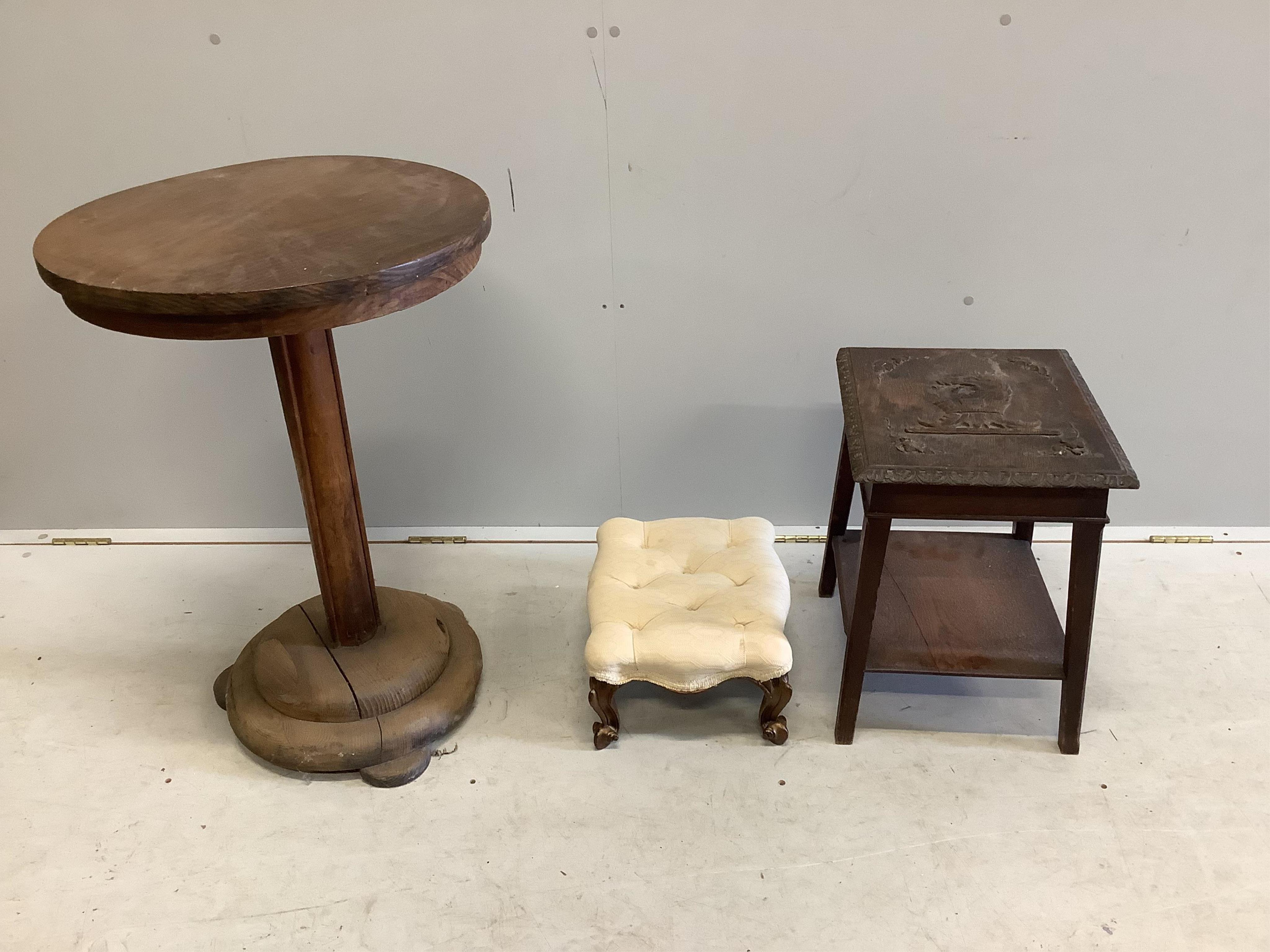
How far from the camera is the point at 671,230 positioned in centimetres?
228

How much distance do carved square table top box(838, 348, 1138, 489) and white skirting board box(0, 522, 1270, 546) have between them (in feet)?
2.20

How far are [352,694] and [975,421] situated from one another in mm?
1327

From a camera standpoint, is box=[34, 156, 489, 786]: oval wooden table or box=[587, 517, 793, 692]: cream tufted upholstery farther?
box=[587, 517, 793, 692]: cream tufted upholstery

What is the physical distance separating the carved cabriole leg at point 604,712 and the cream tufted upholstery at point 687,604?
0.03 meters

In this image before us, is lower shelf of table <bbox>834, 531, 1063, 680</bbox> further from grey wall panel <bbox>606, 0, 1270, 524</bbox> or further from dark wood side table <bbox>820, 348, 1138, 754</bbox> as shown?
grey wall panel <bbox>606, 0, 1270, 524</bbox>

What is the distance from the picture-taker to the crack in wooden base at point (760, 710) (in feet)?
6.40

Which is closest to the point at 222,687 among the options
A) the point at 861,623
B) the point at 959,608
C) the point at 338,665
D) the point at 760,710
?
the point at 338,665

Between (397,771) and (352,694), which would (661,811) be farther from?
(352,694)

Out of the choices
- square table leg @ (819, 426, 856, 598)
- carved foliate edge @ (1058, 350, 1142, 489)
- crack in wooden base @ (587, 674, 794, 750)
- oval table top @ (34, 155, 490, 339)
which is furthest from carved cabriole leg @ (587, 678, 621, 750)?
carved foliate edge @ (1058, 350, 1142, 489)

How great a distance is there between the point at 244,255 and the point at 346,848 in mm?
1071

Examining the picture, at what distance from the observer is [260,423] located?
8.45 ft

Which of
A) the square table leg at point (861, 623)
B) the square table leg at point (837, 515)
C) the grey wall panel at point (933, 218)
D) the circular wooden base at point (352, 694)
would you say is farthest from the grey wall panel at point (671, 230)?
the square table leg at point (861, 623)

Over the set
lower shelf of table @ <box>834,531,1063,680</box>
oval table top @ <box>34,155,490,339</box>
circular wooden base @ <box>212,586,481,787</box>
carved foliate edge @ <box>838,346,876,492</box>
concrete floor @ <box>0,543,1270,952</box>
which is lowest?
concrete floor @ <box>0,543,1270,952</box>

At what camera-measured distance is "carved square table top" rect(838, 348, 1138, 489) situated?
5.56 feet
